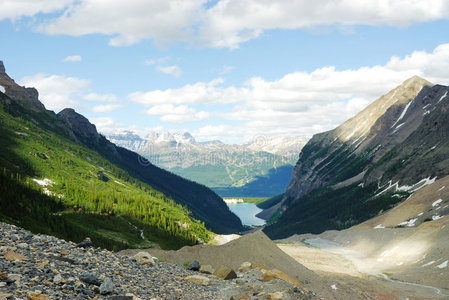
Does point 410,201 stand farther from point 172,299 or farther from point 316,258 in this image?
point 172,299

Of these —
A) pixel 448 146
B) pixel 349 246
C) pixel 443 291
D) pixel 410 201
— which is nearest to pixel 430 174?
pixel 448 146

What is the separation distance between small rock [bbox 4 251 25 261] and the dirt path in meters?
49.0

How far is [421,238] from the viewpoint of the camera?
113188 millimetres

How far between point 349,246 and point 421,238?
152 feet

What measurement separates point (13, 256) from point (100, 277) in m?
5.79

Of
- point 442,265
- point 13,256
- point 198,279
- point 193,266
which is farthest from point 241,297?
point 442,265

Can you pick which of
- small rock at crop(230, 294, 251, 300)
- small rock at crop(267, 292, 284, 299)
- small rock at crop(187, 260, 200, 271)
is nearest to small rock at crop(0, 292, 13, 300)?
small rock at crop(230, 294, 251, 300)

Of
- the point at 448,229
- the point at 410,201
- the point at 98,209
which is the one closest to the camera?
the point at 448,229

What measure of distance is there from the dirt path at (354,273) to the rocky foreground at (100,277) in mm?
24953

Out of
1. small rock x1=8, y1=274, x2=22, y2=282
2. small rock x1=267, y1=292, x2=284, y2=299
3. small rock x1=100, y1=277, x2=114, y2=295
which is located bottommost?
small rock x1=267, y1=292, x2=284, y2=299

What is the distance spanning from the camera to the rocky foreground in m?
21.3

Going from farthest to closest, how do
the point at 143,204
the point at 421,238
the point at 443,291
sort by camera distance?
the point at 143,204
the point at 421,238
the point at 443,291

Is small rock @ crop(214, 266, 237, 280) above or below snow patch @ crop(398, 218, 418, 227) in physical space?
above

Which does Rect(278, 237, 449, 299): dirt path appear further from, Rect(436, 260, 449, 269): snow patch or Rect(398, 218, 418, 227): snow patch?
Rect(398, 218, 418, 227): snow patch
